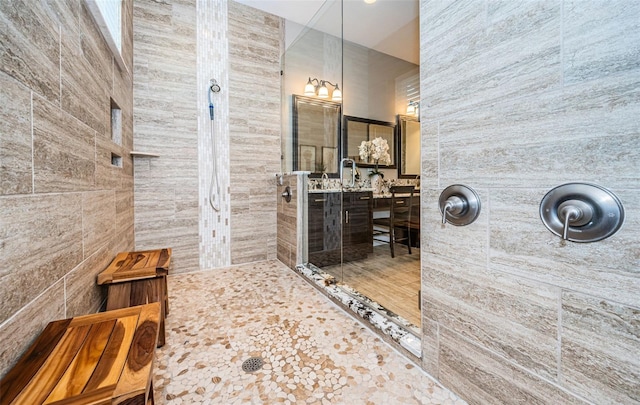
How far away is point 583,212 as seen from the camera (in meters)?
0.72

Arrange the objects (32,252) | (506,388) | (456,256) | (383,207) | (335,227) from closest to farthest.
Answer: (32,252), (506,388), (456,256), (335,227), (383,207)

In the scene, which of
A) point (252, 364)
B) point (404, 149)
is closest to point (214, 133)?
point (404, 149)

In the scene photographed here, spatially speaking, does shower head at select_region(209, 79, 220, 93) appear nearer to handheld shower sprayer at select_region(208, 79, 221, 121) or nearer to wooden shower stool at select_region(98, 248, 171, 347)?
handheld shower sprayer at select_region(208, 79, 221, 121)

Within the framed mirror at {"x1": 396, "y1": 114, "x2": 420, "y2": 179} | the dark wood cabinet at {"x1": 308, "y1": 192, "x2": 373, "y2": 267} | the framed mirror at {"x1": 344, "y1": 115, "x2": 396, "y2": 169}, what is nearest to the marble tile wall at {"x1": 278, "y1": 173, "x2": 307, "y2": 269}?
the dark wood cabinet at {"x1": 308, "y1": 192, "x2": 373, "y2": 267}

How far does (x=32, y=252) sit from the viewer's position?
2.54 feet

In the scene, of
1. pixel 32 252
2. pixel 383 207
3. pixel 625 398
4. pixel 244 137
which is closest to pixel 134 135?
pixel 244 137

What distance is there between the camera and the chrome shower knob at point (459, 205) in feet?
3.30

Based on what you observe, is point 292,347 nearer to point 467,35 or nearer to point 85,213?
point 85,213

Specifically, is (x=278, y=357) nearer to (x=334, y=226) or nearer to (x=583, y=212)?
(x=583, y=212)

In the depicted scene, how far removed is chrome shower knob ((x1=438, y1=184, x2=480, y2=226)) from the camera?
39.6 inches

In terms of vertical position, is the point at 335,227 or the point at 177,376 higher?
the point at 335,227

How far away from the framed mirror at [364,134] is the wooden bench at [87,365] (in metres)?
2.53

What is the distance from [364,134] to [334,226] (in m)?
1.23

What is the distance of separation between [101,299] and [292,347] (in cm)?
111
